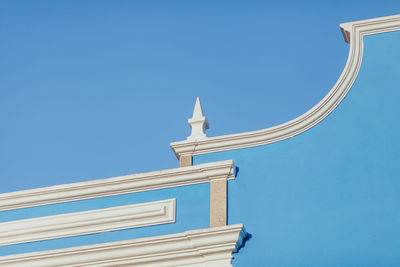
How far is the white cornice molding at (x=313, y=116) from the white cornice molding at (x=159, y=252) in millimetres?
1491

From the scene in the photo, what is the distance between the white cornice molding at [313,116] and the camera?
12.8 meters

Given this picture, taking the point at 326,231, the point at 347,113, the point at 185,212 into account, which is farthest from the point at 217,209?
the point at 347,113

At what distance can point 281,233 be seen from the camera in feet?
39.4

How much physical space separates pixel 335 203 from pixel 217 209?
1661 millimetres

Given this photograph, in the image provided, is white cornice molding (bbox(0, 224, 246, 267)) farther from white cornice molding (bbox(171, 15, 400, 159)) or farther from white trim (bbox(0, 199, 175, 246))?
white cornice molding (bbox(171, 15, 400, 159))

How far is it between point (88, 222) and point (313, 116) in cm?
364

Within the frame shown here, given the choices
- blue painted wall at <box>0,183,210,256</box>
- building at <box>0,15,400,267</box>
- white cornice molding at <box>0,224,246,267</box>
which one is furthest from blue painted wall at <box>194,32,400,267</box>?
blue painted wall at <box>0,183,210,256</box>

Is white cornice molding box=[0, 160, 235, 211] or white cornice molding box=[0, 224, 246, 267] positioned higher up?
white cornice molding box=[0, 160, 235, 211]

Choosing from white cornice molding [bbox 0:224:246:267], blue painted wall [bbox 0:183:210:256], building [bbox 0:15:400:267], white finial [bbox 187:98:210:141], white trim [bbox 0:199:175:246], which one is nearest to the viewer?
building [bbox 0:15:400:267]

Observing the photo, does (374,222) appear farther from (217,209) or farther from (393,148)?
(217,209)

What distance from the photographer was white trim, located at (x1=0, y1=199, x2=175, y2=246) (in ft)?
41.4

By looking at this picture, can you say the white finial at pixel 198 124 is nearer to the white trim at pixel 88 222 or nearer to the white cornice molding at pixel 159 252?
the white trim at pixel 88 222

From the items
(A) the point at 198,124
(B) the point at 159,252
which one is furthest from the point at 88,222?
(A) the point at 198,124

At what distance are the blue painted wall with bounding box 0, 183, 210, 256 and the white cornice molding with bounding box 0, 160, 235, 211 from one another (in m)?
0.08
